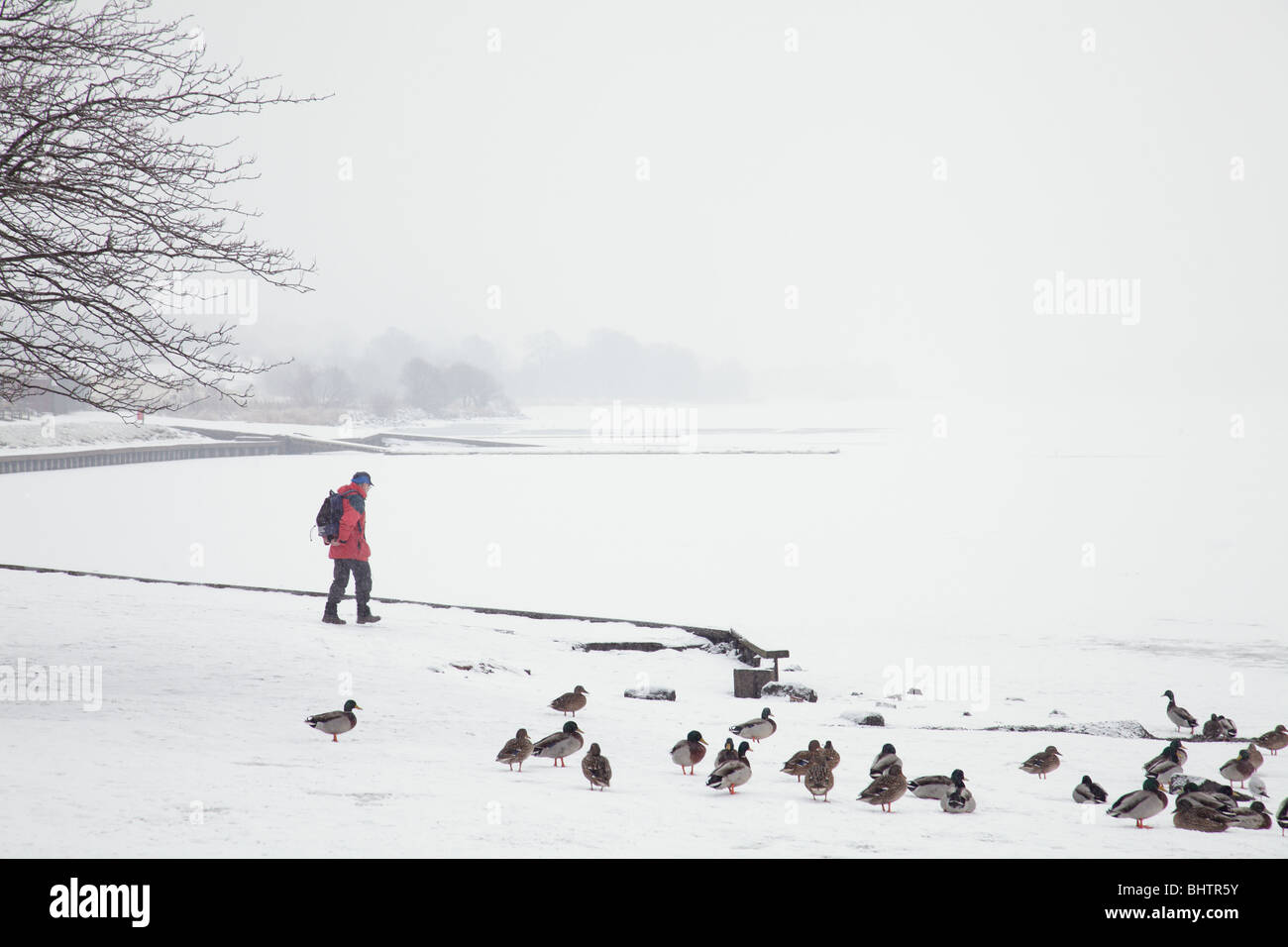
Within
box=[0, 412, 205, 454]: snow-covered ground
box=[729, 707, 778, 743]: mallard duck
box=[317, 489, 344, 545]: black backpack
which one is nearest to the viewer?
box=[729, 707, 778, 743]: mallard duck

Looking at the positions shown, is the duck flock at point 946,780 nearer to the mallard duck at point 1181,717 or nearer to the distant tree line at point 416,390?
the mallard duck at point 1181,717

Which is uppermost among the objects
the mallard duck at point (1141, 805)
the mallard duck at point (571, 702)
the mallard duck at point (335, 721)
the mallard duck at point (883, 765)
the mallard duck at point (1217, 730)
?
the mallard duck at point (335, 721)

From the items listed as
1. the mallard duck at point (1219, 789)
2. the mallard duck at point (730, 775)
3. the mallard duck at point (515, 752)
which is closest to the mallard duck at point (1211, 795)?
the mallard duck at point (1219, 789)

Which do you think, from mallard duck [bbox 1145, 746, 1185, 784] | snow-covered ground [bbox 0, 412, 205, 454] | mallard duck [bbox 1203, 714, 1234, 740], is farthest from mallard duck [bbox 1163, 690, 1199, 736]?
snow-covered ground [bbox 0, 412, 205, 454]

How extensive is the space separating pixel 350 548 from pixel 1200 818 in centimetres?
984

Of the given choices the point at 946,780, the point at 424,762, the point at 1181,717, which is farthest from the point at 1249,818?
the point at 424,762

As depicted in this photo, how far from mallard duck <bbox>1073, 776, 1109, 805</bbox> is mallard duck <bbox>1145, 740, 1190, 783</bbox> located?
3.50 ft

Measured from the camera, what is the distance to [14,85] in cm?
991

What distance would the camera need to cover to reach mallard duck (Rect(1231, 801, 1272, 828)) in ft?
25.1

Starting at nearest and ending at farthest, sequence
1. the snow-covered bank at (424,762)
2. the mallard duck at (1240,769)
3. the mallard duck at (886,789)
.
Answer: the snow-covered bank at (424,762) → the mallard duck at (886,789) → the mallard duck at (1240,769)

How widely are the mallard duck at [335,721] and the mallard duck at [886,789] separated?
4090mm

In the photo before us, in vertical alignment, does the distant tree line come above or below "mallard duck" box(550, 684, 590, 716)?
above

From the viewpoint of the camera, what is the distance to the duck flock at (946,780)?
7.67 m

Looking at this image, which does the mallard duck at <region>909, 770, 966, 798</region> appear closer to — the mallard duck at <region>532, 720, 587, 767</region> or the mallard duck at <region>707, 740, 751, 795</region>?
the mallard duck at <region>707, 740, 751, 795</region>
